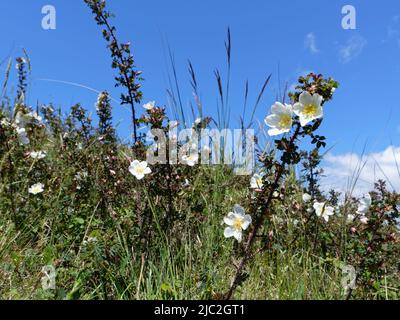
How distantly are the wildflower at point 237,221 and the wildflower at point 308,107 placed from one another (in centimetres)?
95

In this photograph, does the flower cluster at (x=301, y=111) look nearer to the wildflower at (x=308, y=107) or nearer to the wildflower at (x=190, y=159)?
the wildflower at (x=308, y=107)

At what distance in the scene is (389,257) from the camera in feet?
10.4

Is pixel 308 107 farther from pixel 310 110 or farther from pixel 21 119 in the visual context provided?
pixel 21 119

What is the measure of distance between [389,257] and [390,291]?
0.30m

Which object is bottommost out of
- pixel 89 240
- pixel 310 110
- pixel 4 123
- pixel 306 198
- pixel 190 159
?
pixel 89 240

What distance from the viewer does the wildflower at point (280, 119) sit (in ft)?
7.16

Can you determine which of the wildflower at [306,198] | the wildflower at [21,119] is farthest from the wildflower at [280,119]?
the wildflower at [21,119]

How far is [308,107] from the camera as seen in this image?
6.72 feet

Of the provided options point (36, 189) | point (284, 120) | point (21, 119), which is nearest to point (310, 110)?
point (284, 120)

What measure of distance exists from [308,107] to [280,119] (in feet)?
0.80

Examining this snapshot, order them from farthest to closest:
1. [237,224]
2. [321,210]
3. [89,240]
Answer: [321,210] < [89,240] < [237,224]

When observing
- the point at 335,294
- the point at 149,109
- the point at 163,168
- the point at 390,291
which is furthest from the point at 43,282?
the point at 390,291

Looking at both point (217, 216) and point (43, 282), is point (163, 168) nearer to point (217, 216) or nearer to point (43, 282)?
point (217, 216)

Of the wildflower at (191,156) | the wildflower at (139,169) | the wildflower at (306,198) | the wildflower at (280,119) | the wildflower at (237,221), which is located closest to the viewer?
the wildflower at (280,119)
